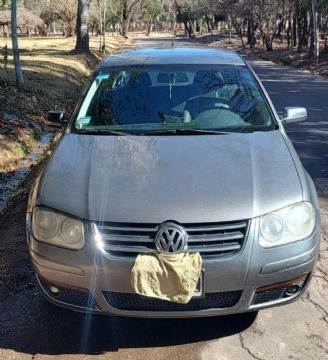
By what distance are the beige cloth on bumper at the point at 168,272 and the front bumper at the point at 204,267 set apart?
0.17 ft

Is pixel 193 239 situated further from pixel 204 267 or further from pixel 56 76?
pixel 56 76

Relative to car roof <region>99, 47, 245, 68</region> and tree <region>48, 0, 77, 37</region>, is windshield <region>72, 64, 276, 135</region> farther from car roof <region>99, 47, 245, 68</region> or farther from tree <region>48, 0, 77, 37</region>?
tree <region>48, 0, 77, 37</region>

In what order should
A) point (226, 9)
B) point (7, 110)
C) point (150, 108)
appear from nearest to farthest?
point (150, 108) → point (7, 110) → point (226, 9)

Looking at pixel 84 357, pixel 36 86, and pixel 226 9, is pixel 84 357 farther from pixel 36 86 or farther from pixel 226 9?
pixel 226 9

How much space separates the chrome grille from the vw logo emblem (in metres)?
0.03

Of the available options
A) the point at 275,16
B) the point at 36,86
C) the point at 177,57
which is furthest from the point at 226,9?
the point at 177,57

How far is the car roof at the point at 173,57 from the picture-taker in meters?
4.87

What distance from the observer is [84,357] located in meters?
3.21

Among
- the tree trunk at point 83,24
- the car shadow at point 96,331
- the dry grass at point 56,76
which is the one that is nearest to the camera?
the car shadow at point 96,331

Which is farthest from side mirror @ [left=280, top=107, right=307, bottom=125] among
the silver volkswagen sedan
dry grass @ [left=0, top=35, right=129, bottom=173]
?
dry grass @ [left=0, top=35, right=129, bottom=173]

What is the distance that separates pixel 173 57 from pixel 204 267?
2.63m

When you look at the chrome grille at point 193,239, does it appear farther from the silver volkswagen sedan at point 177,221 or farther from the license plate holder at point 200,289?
the license plate holder at point 200,289

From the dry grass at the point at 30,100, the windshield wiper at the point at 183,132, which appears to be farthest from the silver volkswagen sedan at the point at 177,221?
the dry grass at the point at 30,100

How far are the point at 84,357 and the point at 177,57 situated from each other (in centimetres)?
289
